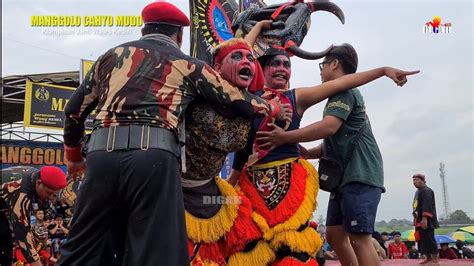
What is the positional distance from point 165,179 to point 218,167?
2.38ft

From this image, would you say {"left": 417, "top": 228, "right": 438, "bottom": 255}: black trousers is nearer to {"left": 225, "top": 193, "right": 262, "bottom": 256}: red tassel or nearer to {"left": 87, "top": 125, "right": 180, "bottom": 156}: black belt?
{"left": 225, "top": 193, "right": 262, "bottom": 256}: red tassel

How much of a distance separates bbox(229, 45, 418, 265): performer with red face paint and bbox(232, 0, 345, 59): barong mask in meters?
0.14

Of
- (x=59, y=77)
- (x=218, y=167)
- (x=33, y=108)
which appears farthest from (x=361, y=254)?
(x=59, y=77)

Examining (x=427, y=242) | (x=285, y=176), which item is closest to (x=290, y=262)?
(x=285, y=176)

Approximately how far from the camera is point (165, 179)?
209 centimetres

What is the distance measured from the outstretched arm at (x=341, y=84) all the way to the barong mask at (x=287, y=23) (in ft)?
1.18

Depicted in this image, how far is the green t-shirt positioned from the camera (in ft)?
11.1

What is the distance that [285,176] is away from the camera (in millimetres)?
3121

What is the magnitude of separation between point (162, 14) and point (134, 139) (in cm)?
66

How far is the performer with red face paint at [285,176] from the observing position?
9.75ft

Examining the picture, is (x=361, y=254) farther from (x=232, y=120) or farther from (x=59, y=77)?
(x=59, y=77)

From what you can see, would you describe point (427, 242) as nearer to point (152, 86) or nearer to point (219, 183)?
point (219, 183)

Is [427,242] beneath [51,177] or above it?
beneath

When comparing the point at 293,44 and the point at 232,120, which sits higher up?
the point at 293,44
